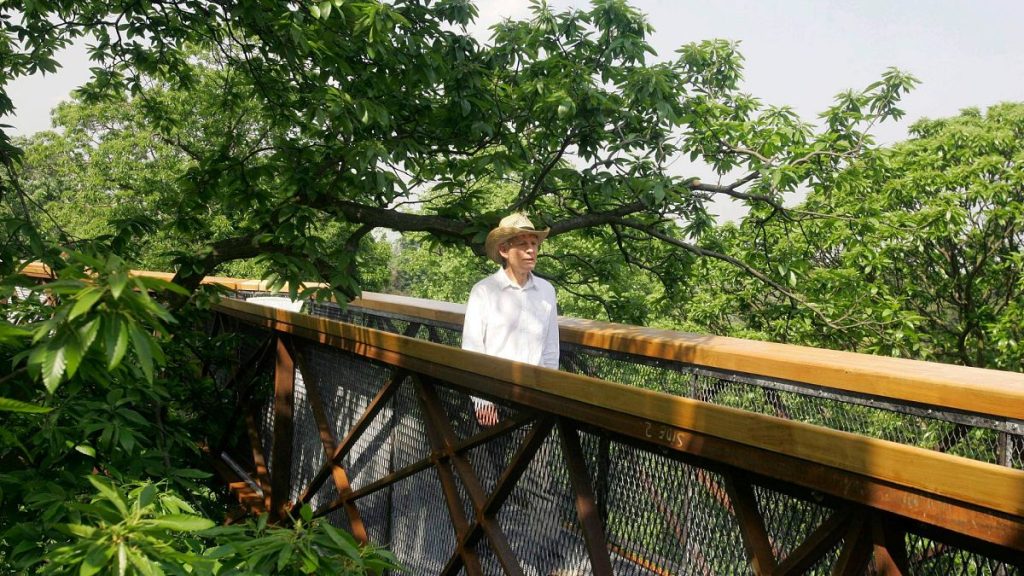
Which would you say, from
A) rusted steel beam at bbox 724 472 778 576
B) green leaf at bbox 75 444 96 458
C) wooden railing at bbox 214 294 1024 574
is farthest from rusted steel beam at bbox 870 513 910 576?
green leaf at bbox 75 444 96 458

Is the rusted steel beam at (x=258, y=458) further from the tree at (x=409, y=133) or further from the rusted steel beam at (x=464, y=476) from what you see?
the rusted steel beam at (x=464, y=476)

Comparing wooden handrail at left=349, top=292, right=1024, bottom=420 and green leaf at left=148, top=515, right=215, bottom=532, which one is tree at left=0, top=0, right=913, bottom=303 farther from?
green leaf at left=148, top=515, right=215, bottom=532

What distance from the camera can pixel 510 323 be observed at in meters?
3.89

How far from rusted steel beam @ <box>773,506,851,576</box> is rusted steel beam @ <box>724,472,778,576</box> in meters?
0.07

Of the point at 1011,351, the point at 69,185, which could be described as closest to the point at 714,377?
the point at 1011,351

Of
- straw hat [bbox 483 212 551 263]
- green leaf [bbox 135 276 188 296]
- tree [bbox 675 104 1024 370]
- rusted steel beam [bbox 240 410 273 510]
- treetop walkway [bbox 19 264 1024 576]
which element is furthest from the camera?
tree [bbox 675 104 1024 370]

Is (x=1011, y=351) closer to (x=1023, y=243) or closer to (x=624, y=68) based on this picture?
(x=1023, y=243)

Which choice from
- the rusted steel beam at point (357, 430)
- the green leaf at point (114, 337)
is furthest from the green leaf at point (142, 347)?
the rusted steel beam at point (357, 430)

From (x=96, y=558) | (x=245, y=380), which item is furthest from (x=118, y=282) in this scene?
(x=245, y=380)

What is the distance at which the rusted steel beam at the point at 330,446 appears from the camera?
11.8 ft

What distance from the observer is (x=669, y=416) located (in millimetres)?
1755

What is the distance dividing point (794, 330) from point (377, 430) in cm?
767

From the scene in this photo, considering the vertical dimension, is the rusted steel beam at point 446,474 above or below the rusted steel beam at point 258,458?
above

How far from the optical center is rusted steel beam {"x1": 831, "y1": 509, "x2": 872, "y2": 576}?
4.75 feet
